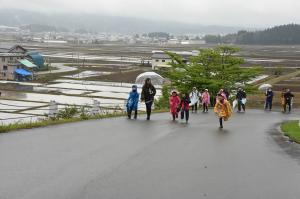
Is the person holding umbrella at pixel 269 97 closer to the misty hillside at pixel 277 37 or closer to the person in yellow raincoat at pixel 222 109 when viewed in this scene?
the person in yellow raincoat at pixel 222 109

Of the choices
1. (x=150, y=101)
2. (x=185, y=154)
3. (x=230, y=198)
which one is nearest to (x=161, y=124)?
(x=150, y=101)

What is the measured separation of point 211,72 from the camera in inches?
1407

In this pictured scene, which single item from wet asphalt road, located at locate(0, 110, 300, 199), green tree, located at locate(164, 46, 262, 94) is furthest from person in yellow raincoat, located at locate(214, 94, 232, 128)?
green tree, located at locate(164, 46, 262, 94)

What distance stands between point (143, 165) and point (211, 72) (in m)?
26.9

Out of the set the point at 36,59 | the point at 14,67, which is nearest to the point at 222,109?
the point at 14,67

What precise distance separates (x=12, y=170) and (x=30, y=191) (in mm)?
1457

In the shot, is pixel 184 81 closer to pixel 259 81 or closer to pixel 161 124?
→ pixel 161 124

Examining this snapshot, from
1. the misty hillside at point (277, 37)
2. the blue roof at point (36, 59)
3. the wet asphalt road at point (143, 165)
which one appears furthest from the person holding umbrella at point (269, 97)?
the misty hillside at point (277, 37)

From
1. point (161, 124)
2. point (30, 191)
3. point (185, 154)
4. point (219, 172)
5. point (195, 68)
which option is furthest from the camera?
point (195, 68)

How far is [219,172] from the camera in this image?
9164 mm

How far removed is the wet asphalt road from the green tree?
65.1 feet

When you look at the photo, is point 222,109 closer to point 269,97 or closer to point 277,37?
point 269,97

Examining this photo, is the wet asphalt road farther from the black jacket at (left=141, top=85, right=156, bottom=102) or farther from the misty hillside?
the misty hillside

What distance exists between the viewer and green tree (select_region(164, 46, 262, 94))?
3447cm
